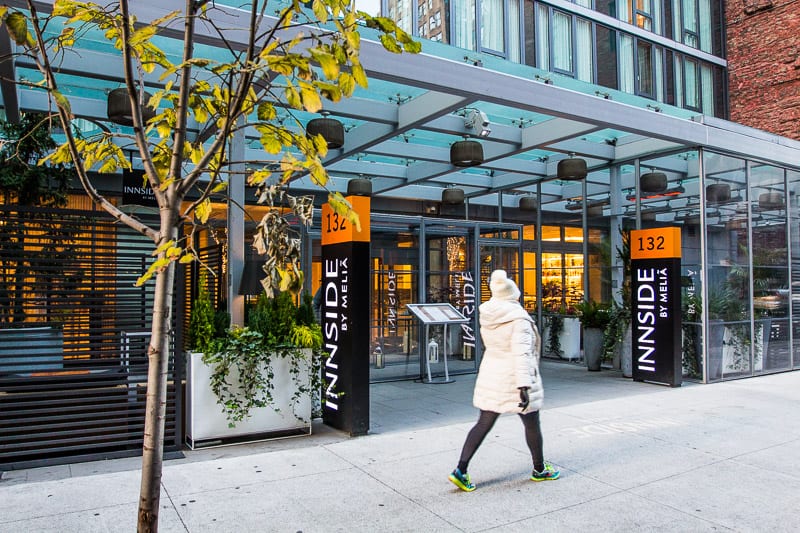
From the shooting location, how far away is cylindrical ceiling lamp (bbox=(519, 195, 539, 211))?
1460 centimetres

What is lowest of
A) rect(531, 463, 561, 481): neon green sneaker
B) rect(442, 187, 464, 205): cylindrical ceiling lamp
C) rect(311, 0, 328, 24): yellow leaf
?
rect(531, 463, 561, 481): neon green sneaker

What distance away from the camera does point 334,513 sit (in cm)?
444

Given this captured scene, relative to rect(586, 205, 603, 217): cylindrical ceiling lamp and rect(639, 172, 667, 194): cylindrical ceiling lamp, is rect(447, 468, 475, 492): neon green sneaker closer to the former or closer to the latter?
rect(639, 172, 667, 194): cylindrical ceiling lamp

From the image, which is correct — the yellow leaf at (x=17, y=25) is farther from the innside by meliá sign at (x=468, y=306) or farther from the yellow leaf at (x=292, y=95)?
the innside by meliá sign at (x=468, y=306)

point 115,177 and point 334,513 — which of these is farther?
point 115,177

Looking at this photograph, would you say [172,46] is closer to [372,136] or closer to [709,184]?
[372,136]

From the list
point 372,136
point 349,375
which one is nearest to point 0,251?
point 349,375

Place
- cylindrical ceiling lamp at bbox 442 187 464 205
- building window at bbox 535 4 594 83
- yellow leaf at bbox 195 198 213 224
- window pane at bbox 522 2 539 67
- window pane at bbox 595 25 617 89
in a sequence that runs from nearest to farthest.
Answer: yellow leaf at bbox 195 198 213 224, cylindrical ceiling lamp at bbox 442 187 464 205, window pane at bbox 522 2 539 67, building window at bbox 535 4 594 83, window pane at bbox 595 25 617 89

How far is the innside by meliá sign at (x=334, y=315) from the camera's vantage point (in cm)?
668

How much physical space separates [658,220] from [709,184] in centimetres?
105

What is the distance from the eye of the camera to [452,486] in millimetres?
5031

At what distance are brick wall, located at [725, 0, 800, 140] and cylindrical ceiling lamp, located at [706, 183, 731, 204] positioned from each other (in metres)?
11.7

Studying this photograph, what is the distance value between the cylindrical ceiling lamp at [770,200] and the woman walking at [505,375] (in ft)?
28.9

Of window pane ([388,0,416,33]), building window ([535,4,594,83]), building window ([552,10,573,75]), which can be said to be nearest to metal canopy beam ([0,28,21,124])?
window pane ([388,0,416,33])
